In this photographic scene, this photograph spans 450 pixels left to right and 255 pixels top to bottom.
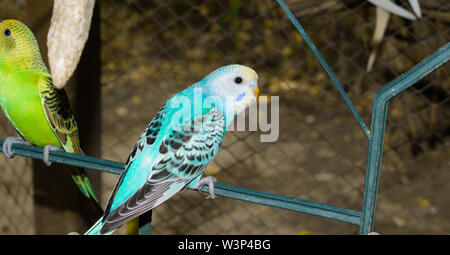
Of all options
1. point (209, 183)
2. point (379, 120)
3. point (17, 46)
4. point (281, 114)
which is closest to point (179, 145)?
point (209, 183)

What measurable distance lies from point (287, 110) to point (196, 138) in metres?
1.96

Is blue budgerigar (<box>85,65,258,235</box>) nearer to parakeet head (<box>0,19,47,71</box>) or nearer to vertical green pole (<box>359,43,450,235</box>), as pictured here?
vertical green pole (<box>359,43,450,235</box>)

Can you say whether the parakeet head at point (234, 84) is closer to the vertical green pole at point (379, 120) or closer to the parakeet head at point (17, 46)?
the vertical green pole at point (379, 120)

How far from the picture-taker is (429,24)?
253cm

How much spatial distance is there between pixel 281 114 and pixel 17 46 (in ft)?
5.96

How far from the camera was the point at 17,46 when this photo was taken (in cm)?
138

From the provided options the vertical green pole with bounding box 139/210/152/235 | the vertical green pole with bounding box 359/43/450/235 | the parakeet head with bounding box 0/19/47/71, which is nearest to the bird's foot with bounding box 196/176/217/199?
the vertical green pole with bounding box 139/210/152/235

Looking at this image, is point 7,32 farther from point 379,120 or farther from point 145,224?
point 379,120

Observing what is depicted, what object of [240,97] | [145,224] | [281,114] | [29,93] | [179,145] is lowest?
[145,224]

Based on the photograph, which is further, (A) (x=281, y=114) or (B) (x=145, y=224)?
(A) (x=281, y=114)

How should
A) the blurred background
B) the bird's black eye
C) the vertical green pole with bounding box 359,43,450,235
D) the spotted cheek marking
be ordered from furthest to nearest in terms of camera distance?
the blurred background, the bird's black eye, the spotted cheek marking, the vertical green pole with bounding box 359,43,450,235

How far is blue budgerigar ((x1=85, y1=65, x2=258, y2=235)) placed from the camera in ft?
3.42

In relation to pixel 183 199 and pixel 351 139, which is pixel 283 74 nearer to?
pixel 351 139

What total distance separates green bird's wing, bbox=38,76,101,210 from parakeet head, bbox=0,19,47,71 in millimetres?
59
